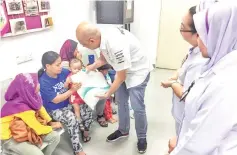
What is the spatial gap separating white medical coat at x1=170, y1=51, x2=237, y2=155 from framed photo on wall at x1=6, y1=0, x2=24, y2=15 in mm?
1660

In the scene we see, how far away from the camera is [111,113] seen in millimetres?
2701

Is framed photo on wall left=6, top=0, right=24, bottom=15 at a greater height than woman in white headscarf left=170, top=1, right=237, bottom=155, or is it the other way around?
framed photo on wall left=6, top=0, right=24, bottom=15

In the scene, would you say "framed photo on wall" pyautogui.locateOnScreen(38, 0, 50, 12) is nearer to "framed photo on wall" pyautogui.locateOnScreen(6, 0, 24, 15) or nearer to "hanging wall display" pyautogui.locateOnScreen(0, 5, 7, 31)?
"framed photo on wall" pyautogui.locateOnScreen(6, 0, 24, 15)

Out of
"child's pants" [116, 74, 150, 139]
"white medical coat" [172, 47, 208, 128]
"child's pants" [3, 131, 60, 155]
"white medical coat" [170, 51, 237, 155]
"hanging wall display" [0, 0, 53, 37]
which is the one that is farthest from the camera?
A: "child's pants" [116, 74, 150, 139]

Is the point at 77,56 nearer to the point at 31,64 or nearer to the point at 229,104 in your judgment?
the point at 31,64

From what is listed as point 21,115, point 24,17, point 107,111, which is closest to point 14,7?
point 24,17

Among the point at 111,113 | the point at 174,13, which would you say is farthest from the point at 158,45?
the point at 111,113

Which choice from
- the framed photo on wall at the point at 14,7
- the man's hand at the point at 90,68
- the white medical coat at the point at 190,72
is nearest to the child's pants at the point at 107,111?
the man's hand at the point at 90,68

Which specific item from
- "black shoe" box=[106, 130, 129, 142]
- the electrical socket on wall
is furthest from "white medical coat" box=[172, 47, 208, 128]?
the electrical socket on wall

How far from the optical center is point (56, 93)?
2031 mm

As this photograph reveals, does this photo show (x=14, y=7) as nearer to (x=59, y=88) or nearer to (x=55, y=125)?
(x=59, y=88)

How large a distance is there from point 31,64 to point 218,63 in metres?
1.76

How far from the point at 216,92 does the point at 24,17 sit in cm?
180

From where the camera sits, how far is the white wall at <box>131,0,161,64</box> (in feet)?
12.7
